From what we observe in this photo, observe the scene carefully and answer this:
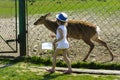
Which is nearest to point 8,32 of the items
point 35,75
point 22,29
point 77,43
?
point 77,43

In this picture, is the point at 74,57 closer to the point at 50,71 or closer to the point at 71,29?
the point at 71,29

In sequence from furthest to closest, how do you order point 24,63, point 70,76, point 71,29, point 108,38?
1. point 108,38
2. point 71,29
3. point 24,63
4. point 70,76

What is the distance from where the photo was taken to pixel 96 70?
Result: 920 centimetres

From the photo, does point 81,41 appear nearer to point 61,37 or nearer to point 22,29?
point 22,29

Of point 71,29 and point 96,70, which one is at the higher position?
point 71,29

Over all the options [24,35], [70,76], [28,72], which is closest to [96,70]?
[70,76]

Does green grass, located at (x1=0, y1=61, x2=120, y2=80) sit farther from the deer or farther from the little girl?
the deer

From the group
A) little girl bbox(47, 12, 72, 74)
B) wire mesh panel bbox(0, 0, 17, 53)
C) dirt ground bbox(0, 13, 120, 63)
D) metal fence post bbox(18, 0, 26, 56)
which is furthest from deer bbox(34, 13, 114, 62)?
little girl bbox(47, 12, 72, 74)

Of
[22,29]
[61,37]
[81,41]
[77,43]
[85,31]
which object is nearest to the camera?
[61,37]

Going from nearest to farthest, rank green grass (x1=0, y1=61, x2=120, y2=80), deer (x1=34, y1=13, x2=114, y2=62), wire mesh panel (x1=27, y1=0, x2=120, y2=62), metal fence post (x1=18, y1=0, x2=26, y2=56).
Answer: green grass (x1=0, y1=61, x2=120, y2=80)
metal fence post (x1=18, y1=0, x2=26, y2=56)
deer (x1=34, y1=13, x2=114, y2=62)
wire mesh panel (x1=27, y1=0, x2=120, y2=62)

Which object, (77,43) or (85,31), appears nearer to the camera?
(85,31)

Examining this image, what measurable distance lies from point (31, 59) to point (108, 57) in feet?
6.14

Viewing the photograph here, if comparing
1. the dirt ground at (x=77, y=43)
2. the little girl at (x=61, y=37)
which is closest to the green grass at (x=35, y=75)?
the little girl at (x=61, y=37)

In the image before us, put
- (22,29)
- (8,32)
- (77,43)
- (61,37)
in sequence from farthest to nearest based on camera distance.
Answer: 1. (8,32)
2. (77,43)
3. (22,29)
4. (61,37)
